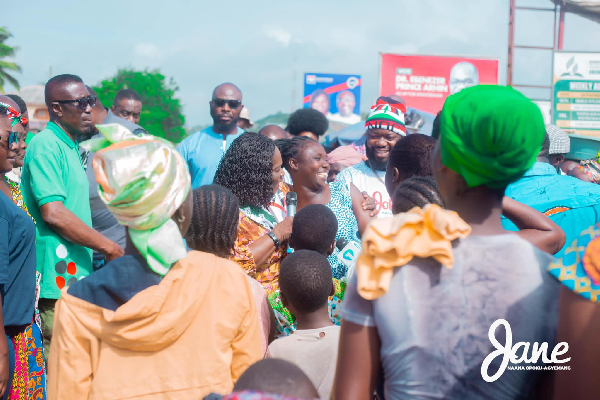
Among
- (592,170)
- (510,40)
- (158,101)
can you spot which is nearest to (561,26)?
(510,40)

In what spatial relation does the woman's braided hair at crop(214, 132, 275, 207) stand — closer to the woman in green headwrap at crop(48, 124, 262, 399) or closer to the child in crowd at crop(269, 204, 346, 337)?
the child in crowd at crop(269, 204, 346, 337)

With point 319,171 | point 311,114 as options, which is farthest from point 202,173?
point 311,114

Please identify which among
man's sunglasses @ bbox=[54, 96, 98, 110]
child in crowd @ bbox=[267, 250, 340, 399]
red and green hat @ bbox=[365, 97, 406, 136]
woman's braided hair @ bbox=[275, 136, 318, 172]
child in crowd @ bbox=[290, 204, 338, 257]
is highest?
man's sunglasses @ bbox=[54, 96, 98, 110]

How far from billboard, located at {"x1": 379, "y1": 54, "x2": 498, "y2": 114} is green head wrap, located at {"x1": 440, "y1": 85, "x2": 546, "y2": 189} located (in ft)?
60.7

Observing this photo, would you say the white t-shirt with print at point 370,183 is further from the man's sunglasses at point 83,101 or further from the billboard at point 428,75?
the billboard at point 428,75

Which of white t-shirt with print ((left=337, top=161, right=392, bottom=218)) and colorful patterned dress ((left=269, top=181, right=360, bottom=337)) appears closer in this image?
colorful patterned dress ((left=269, top=181, right=360, bottom=337))

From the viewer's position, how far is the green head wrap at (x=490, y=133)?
1.51 meters

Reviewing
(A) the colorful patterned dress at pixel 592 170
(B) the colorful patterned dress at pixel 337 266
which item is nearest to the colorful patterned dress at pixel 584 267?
(B) the colorful patterned dress at pixel 337 266

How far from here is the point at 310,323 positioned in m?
2.78

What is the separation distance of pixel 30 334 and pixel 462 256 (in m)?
2.56

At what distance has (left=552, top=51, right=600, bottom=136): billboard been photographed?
19.1 meters

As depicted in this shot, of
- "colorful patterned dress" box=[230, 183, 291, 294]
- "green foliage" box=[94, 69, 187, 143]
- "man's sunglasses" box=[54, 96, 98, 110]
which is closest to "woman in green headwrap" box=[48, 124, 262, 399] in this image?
"colorful patterned dress" box=[230, 183, 291, 294]

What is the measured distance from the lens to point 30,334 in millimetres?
3125

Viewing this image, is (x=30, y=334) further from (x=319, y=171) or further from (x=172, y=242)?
(x=319, y=171)
